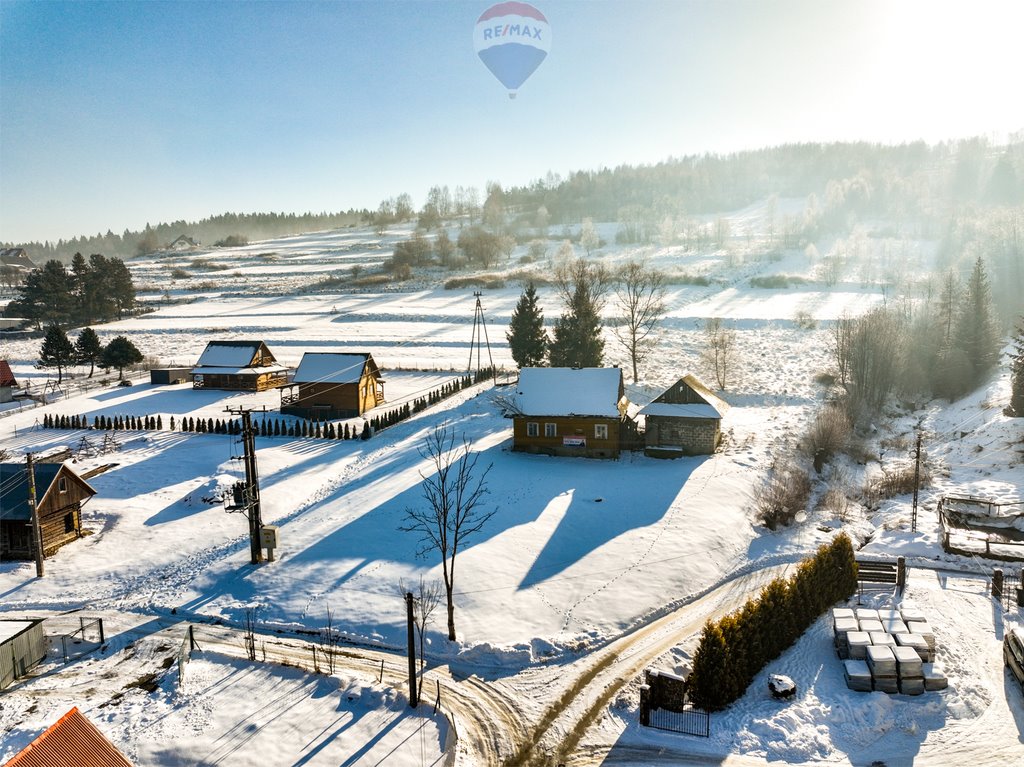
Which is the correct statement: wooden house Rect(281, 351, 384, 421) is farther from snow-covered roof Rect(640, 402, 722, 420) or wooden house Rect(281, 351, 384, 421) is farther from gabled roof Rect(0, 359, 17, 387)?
gabled roof Rect(0, 359, 17, 387)

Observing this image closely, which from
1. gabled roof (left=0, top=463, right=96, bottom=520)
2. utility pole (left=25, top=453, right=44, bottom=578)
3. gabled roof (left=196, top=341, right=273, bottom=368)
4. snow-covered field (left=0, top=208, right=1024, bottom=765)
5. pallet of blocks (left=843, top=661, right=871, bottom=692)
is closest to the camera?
snow-covered field (left=0, top=208, right=1024, bottom=765)

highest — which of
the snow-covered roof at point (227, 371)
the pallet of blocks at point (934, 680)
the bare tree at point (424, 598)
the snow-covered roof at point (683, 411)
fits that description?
the snow-covered roof at point (227, 371)

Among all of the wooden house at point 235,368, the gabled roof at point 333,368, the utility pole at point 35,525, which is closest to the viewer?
the utility pole at point 35,525

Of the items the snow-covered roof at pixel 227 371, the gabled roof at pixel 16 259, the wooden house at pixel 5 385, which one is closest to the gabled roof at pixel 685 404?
the snow-covered roof at pixel 227 371

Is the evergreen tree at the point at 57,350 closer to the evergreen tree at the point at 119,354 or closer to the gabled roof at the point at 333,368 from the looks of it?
the evergreen tree at the point at 119,354

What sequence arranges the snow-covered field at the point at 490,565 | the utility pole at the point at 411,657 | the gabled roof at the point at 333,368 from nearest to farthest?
the snow-covered field at the point at 490,565 → the utility pole at the point at 411,657 → the gabled roof at the point at 333,368

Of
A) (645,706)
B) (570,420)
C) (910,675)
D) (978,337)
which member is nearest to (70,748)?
(645,706)

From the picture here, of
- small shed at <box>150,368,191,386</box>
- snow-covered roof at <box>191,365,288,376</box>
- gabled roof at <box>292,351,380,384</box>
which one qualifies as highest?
gabled roof at <box>292,351,380,384</box>

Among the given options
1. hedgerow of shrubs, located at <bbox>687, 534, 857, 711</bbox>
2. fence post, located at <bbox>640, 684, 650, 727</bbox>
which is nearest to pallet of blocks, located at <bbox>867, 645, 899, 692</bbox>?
hedgerow of shrubs, located at <bbox>687, 534, 857, 711</bbox>
